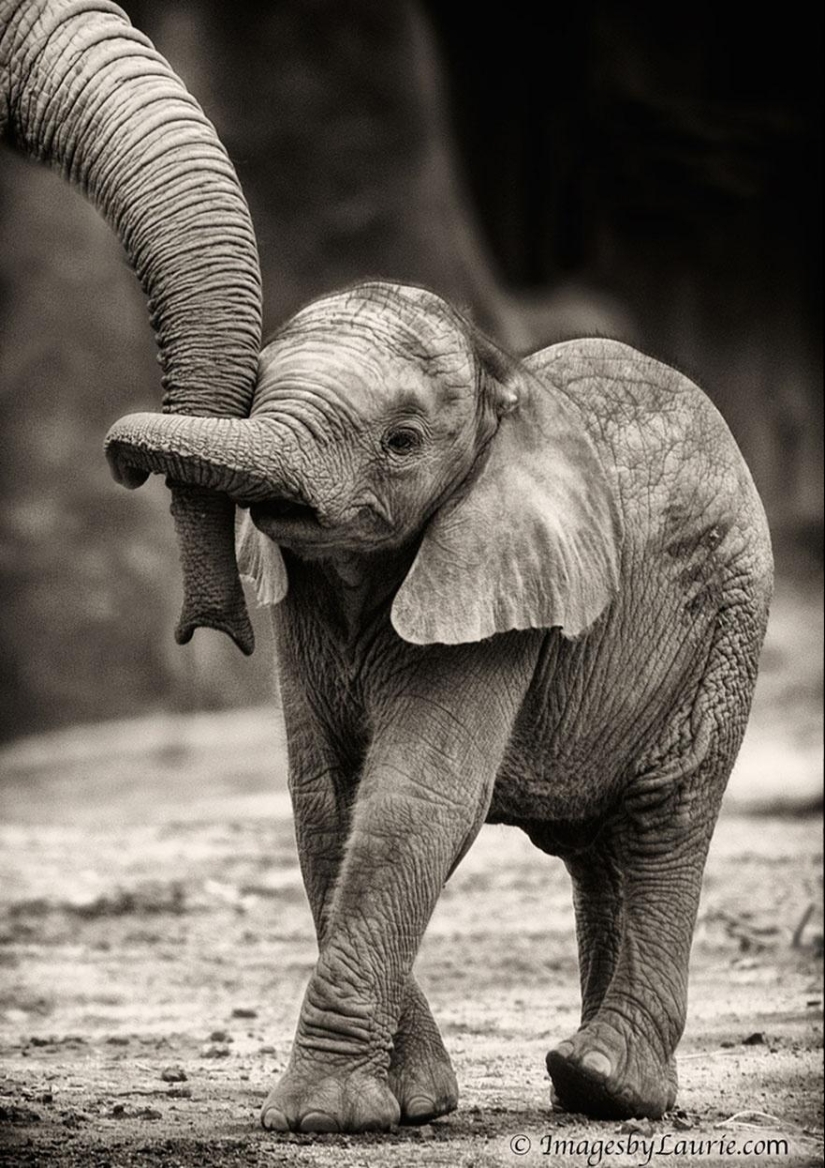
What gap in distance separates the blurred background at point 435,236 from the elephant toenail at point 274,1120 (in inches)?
262

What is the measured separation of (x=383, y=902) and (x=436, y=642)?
0.55m

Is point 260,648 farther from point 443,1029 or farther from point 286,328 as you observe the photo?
point 286,328

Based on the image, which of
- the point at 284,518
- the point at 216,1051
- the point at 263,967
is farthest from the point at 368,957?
the point at 263,967

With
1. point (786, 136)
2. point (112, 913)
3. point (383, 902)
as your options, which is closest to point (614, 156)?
point (786, 136)

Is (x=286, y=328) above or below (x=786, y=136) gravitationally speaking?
below

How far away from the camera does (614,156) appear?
14.2m

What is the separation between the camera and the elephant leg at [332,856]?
5.18m

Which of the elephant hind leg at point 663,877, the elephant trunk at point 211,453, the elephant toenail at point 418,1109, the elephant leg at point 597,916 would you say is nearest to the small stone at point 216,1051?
the elephant leg at point 597,916

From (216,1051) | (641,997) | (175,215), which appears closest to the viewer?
(175,215)

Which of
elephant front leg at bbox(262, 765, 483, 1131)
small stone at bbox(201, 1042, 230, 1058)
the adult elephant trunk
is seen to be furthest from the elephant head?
small stone at bbox(201, 1042, 230, 1058)

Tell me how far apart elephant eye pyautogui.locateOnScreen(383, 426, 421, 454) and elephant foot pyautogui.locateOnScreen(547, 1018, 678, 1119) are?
4.79 ft

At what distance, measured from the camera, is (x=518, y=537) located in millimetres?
5035

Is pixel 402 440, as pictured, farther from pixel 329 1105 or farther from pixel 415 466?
pixel 329 1105

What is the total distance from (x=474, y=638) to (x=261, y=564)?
0.54 metres
